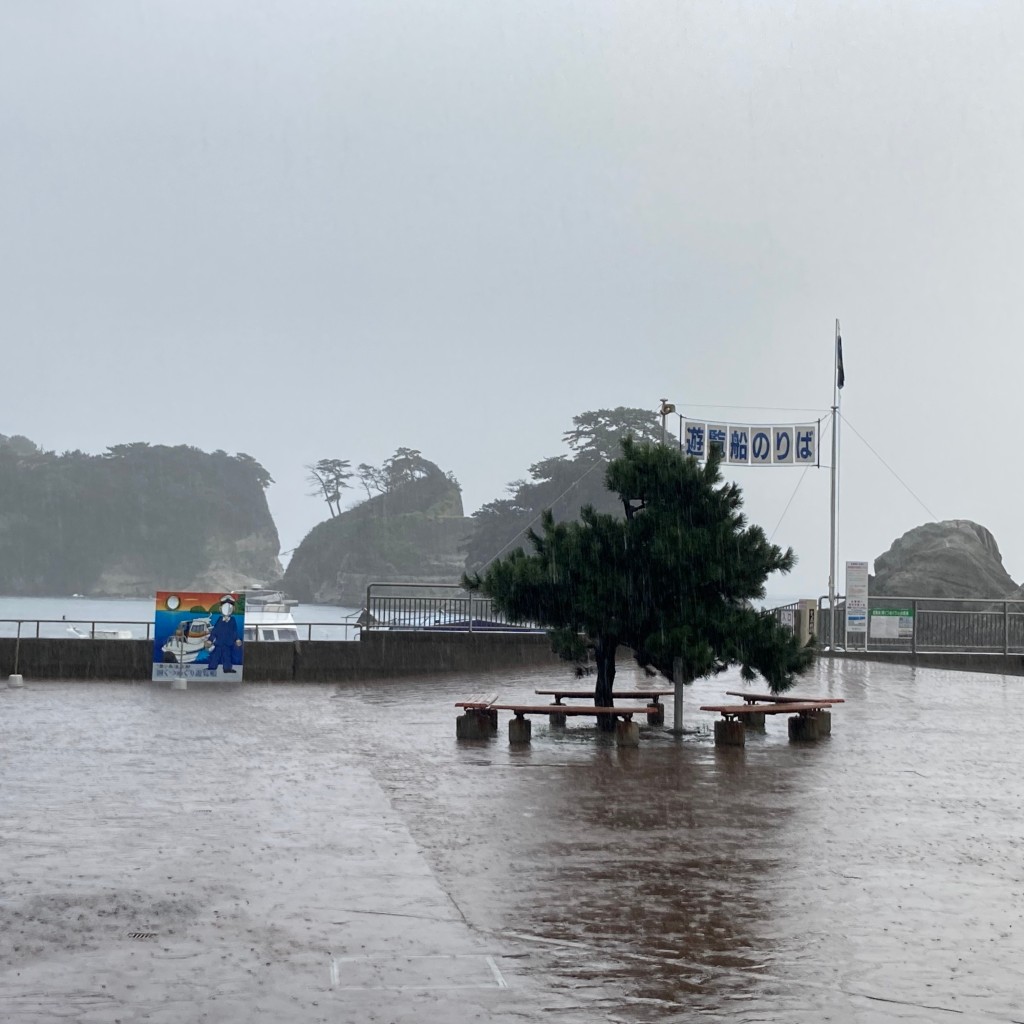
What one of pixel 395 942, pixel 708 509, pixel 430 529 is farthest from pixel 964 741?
pixel 430 529

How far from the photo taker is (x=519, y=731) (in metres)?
15.7

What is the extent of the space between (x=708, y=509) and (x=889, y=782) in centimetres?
450

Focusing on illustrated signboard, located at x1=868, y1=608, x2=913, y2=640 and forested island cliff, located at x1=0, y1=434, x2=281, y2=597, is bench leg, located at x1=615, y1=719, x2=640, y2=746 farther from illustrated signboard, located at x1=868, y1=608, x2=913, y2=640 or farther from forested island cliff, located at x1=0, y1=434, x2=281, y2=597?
forested island cliff, located at x1=0, y1=434, x2=281, y2=597

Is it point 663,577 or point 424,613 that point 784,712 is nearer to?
point 663,577

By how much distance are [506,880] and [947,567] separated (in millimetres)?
54531

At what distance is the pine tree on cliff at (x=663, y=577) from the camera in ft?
53.5

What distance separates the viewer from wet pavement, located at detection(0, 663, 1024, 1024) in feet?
20.0

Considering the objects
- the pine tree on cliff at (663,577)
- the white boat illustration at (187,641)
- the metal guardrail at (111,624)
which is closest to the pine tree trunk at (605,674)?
the pine tree on cliff at (663,577)

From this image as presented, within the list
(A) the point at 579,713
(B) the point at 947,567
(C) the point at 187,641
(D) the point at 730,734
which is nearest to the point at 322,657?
(C) the point at 187,641

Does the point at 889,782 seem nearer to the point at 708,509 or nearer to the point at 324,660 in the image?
the point at 708,509

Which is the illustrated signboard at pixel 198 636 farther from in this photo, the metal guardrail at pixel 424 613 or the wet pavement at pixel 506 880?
the wet pavement at pixel 506 880

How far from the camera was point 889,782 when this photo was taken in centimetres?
1305

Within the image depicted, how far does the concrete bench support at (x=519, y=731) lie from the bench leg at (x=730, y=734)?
208 cm

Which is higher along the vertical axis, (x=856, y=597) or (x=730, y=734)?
(x=856, y=597)
